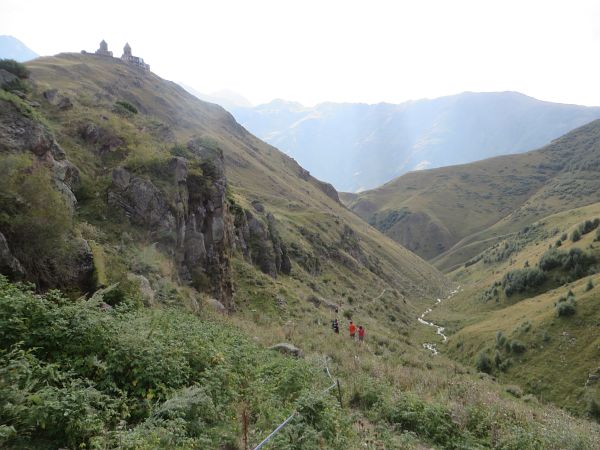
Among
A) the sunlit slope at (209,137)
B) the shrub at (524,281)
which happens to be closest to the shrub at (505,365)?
the sunlit slope at (209,137)

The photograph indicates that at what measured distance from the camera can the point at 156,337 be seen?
915cm

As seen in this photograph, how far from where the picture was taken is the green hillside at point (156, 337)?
683 centimetres

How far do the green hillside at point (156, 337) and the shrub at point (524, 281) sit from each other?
3771 cm

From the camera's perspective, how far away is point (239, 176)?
88.5 m

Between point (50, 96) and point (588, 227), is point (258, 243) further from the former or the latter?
point (588, 227)

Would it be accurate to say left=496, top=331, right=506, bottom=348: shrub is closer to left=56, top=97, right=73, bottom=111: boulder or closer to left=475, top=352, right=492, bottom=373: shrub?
left=475, top=352, right=492, bottom=373: shrub

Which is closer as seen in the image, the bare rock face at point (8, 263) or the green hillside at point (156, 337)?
the green hillside at point (156, 337)

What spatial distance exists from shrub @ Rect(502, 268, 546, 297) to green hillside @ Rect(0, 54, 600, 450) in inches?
1485

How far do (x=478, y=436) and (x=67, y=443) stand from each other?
1021 centimetres

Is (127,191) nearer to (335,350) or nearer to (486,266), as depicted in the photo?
(335,350)

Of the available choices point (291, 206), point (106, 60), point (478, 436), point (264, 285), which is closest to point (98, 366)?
point (478, 436)

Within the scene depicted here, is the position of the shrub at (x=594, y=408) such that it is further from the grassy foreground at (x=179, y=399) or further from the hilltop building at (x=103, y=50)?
the hilltop building at (x=103, y=50)

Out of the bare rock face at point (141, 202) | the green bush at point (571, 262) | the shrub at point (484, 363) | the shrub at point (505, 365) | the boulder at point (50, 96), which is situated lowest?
the shrub at point (484, 363)

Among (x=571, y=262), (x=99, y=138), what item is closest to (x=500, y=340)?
(x=571, y=262)
